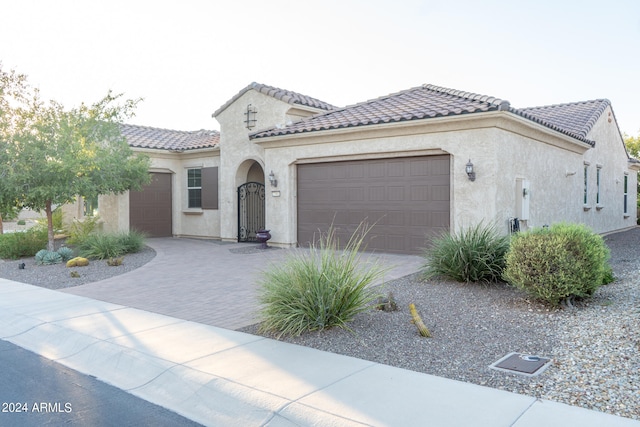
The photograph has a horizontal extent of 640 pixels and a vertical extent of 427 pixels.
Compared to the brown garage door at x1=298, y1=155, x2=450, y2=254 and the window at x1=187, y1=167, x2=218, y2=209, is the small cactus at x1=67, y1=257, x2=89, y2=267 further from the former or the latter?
the window at x1=187, y1=167, x2=218, y2=209

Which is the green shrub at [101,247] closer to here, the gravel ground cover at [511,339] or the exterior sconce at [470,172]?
the gravel ground cover at [511,339]

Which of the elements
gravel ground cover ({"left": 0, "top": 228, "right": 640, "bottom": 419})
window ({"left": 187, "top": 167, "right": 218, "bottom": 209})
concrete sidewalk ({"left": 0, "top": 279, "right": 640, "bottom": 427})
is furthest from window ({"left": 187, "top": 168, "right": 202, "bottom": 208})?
concrete sidewalk ({"left": 0, "top": 279, "right": 640, "bottom": 427})

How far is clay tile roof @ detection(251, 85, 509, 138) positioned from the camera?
12484mm

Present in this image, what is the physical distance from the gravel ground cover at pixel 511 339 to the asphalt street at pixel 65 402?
2.12 meters

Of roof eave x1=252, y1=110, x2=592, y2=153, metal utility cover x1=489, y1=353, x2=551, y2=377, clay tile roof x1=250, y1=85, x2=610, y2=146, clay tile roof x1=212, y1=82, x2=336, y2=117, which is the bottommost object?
metal utility cover x1=489, y1=353, x2=551, y2=377

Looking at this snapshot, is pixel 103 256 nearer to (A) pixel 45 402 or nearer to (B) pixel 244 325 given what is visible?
(B) pixel 244 325

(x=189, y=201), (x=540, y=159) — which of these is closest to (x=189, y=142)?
(x=189, y=201)

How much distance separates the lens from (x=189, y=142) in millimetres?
21500

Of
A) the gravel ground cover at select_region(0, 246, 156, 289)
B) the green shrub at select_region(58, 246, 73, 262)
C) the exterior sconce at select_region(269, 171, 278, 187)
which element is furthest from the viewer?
the exterior sconce at select_region(269, 171, 278, 187)

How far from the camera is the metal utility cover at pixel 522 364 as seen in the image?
5.07 metres

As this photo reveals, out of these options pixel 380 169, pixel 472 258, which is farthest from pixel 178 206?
pixel 472 258

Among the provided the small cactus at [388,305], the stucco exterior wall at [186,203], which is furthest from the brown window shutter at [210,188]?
the small cactus at [388,305]

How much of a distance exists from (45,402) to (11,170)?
1051 cm

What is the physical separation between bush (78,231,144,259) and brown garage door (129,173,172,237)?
157 inches
